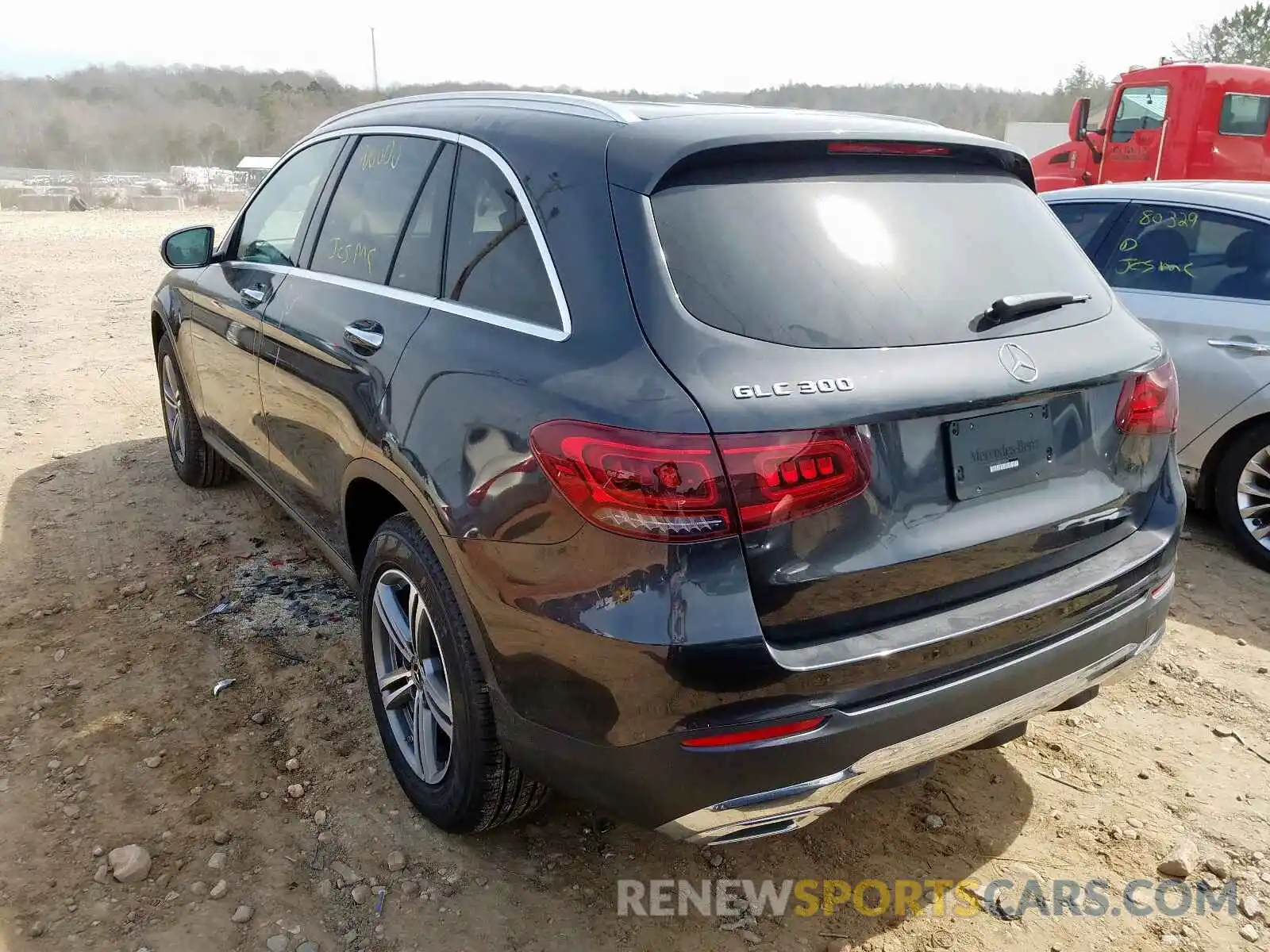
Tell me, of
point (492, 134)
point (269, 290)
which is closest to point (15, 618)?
point (269, 290)

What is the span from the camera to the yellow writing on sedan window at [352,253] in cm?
294

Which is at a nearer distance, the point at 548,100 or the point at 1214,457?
the point at 548,100

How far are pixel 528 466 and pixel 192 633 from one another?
231 cm

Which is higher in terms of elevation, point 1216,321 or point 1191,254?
point 1191,254

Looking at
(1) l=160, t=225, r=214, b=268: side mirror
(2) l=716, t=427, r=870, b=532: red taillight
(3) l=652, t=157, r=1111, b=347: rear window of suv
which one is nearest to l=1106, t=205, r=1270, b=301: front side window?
(3) l=652, t=157, r=1111, b=347: rear window of suv

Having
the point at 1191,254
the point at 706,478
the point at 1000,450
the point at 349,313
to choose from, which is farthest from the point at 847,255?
the point at 1191,254

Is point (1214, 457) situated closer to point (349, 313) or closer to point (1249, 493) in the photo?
point (1249, 493)

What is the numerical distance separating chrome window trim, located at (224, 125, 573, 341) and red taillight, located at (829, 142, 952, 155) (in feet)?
2.32

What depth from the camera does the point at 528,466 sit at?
200 centimetres

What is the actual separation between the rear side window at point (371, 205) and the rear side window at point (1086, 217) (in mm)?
3522

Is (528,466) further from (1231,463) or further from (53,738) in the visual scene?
(1231,463)

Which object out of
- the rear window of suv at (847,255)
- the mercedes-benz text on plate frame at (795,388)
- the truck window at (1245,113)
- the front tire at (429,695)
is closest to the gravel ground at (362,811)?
the front tire at (429,695)

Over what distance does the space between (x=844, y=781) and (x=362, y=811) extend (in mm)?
1456

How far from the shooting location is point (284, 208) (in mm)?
3746
